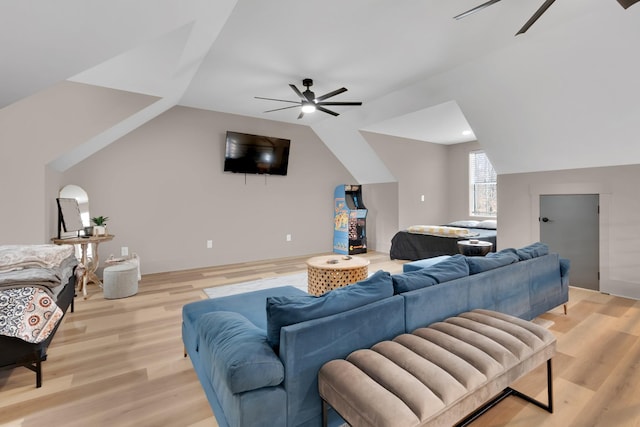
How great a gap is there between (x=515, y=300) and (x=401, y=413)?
187 centimetres

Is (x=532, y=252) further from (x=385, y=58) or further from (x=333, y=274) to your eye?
(x=385, y=58)

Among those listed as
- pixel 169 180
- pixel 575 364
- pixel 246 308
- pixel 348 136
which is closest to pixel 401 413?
pixel 246 308

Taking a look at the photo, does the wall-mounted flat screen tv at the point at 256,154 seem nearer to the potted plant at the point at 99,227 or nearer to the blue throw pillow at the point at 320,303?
the potted plant at the point at 99,227

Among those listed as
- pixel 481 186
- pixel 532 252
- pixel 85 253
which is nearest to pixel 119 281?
pixel 85 253

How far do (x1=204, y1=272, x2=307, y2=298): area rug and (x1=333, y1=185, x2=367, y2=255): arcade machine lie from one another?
6.34 ft

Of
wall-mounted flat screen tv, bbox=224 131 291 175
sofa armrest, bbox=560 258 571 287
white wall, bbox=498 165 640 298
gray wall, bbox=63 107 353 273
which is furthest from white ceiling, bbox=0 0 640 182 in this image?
sofa armrest, bbox=560 258 571 287

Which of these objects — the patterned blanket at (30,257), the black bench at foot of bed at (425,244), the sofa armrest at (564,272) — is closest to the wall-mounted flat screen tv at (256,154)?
the black bench at foot of bed at (425,244)

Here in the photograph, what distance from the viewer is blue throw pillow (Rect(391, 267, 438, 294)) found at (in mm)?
1742

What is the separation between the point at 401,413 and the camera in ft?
3.36

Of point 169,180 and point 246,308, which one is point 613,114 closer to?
point 246,308

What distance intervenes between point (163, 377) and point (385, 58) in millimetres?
3551

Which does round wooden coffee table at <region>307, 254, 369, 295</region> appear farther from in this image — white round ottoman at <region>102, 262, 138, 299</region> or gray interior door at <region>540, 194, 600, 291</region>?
gray interior door at <region>540, 194, 600, 291</region>

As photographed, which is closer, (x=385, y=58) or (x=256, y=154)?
(x=385, y=58)

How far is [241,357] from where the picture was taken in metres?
1.20
